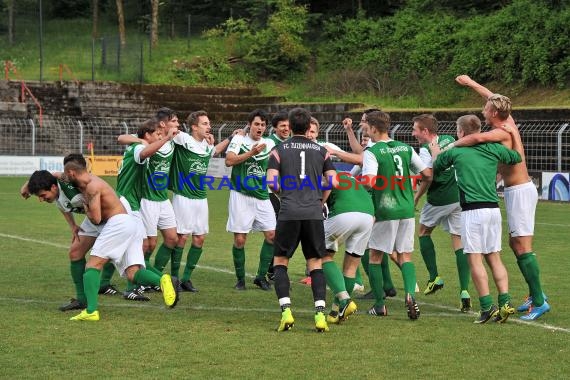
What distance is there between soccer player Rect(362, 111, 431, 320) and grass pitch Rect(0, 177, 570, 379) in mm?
469

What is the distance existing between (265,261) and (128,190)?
1.89m

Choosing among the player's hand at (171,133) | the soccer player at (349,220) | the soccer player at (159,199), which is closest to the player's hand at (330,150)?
the soccer player at (349,220)

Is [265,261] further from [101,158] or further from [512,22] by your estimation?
[512,22]

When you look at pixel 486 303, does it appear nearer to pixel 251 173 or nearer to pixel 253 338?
pixel 253 338

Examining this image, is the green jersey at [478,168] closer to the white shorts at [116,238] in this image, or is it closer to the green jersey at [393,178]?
the green jersey at [393,178]

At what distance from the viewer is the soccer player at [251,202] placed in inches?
470

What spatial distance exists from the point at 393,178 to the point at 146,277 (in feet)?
8.69

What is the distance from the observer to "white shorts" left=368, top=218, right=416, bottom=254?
9.93 metres

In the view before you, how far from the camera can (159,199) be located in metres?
11.7

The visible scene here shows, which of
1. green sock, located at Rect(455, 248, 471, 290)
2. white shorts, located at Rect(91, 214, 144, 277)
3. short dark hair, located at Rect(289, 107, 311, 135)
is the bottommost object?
green sock, located at Rect(455, 248, 471, 290)

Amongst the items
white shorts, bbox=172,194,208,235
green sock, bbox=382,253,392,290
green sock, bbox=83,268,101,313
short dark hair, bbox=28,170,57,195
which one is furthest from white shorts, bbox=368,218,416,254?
short dark hair, bbox=28,170,57,195

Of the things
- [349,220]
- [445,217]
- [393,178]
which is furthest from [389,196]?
[445,217]

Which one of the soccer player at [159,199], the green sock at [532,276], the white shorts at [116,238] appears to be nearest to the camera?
the white shorts at [116,238]

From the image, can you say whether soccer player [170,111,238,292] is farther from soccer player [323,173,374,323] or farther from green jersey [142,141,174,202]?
soccer player [323,173,374,323]
